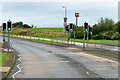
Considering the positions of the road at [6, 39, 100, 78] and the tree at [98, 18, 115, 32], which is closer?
the road at [6, 39, 100, 78]

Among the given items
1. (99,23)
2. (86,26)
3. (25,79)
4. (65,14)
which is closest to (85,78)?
(25,79)

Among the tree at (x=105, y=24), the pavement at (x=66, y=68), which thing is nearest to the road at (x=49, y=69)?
the pavement at (x=66, y=68)

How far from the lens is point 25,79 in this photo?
12094 millimetres

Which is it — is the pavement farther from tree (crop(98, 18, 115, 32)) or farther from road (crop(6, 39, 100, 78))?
tree (crop(98, 18, 115, 32))

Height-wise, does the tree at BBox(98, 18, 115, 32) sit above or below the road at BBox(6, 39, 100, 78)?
above

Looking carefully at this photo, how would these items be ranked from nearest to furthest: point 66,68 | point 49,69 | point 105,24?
point 49,69 < point 66,68 < point 105,24

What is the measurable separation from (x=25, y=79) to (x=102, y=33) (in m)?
60.1

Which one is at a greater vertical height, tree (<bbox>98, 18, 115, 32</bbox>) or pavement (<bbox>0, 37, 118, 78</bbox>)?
tree (<bbox>98, 18, 115, 32</bbox>)

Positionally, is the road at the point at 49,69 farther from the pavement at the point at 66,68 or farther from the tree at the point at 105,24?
the tree at the point at 105,24

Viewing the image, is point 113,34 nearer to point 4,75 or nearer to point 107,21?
point 107,21

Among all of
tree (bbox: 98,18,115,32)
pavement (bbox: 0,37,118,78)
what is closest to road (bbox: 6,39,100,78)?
pavement (bbox: 0,37,118,78)

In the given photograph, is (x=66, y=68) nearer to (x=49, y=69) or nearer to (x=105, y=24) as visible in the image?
(x=49, y=69)

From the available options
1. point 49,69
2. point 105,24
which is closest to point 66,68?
point 49,69

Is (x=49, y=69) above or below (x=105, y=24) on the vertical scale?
below
